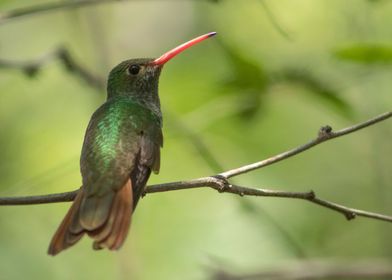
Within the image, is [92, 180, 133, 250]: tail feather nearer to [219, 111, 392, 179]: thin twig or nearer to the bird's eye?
[219, 111, 392, 179]: thin twig

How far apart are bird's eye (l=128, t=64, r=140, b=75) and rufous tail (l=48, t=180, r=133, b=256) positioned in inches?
59.2

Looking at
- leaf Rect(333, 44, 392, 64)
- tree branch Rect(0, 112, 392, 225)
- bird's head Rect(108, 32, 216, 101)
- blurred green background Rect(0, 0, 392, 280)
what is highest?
blurred green background Rect(0, 0, 392, 280)

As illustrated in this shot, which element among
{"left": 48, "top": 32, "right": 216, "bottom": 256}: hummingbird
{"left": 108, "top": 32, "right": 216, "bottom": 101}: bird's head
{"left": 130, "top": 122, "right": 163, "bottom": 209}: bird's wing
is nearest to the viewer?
{"left": 48, "top": 32, "right": 216, "bottom": 256}: hummingbird

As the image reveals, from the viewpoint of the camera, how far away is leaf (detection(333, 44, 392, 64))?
12.6ft

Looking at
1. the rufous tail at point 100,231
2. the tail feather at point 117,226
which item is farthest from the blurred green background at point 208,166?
the rufous tail at point 100,231

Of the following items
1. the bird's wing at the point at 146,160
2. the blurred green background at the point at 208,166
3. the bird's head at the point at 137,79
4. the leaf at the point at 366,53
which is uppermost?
the blurred green background at the point at 208,166

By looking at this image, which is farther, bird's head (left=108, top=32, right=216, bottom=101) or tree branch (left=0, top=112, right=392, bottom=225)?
bird's head (left=108, top=32, right=216, bottom=101)

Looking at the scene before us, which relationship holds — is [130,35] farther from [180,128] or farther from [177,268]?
[180,128]

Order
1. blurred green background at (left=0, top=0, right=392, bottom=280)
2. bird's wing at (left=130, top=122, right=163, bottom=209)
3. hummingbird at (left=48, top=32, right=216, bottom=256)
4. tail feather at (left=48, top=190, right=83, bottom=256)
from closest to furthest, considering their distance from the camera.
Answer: tail feather at (left=48, top=190, right=83, bottom=256), hummingbird at (left=48, top=32, right=216, bottom=256), bird's wing at (left=130, top=122, right=163, bottom=209), blurred green background at (left=0, top=0, right=392, bottom=280)

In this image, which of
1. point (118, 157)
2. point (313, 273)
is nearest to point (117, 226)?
point (118, 157)

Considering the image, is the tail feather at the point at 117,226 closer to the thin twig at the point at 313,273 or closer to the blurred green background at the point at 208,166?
the thin twig at the point at 313,273

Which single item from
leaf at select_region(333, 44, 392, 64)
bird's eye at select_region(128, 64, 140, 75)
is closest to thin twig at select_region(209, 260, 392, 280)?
bird's eye at select_region(128, 64, 140, 75)

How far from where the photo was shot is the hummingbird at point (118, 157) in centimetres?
315

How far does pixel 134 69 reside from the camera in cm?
477
